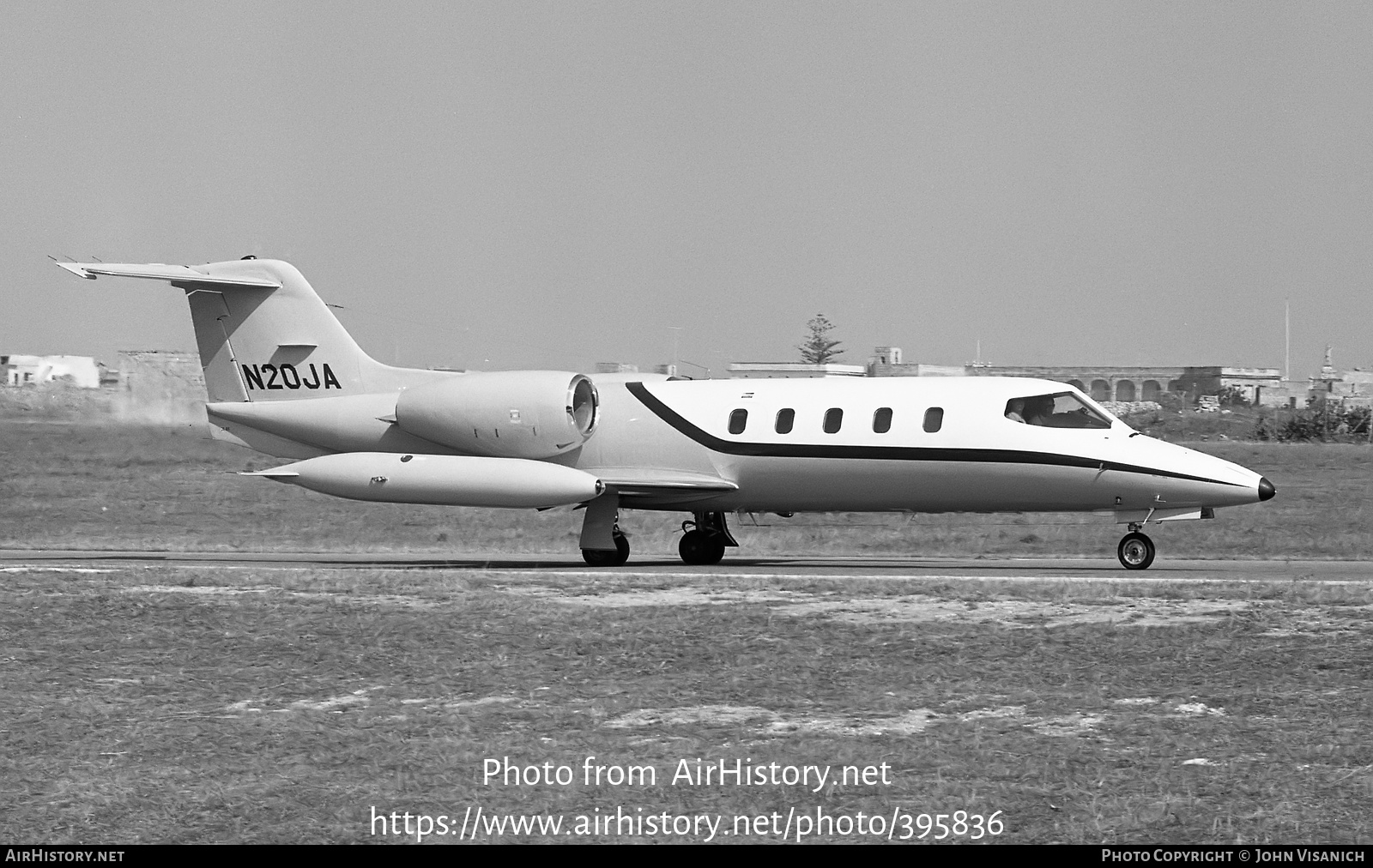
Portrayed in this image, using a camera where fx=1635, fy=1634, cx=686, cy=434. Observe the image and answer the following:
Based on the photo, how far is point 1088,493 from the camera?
26.2 m

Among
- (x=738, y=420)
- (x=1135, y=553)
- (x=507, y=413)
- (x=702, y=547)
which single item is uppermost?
(x=507, y=413)

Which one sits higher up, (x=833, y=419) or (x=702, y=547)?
(x=833, y=419)

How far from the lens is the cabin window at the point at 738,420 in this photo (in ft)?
92.3

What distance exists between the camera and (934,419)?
1060 inches

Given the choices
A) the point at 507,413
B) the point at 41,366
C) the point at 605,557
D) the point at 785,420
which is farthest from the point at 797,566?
the point at 41,366

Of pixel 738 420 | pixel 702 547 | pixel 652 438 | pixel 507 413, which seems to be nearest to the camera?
pixel 738 420

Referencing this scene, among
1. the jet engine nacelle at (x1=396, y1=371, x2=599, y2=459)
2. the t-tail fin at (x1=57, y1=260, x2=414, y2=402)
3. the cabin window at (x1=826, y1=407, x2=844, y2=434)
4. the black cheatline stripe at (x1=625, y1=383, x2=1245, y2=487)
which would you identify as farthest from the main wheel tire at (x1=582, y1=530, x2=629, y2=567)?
the t-tail fin at (x1=57, y1=260, x2=414, y2=402)

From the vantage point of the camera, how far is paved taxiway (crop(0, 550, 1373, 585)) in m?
23.6

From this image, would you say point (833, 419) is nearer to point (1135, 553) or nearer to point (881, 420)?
point (881, 420)

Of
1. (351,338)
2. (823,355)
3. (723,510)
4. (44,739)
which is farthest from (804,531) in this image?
(823,355)

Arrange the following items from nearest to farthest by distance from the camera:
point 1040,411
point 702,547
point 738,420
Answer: point 1040,411 < point 738,420 < point 702,547

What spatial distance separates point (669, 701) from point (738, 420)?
14.6 meters

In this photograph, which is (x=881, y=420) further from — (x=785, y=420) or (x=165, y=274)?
(x=165, y=274)

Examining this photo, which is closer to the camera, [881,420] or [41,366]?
[881,420]
